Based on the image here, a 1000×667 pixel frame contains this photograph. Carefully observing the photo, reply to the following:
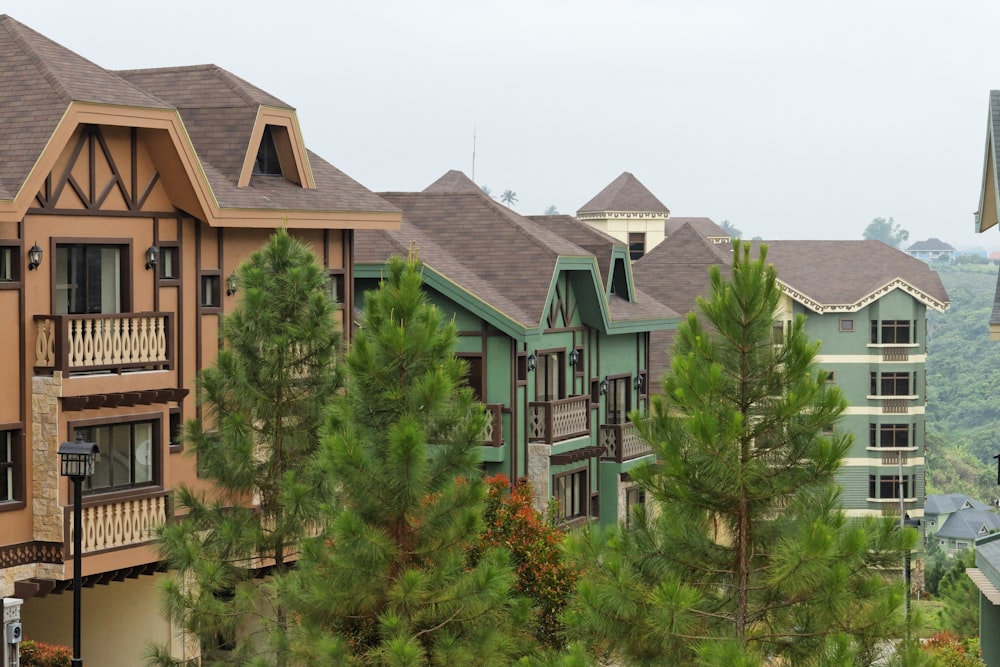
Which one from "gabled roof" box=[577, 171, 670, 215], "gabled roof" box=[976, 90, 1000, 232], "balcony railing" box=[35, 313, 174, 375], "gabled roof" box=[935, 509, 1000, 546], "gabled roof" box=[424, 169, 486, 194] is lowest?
"gabled roof" box=[935, 509, 1000, 546]

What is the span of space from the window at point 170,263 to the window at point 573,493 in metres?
14.1

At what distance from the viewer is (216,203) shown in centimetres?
2827

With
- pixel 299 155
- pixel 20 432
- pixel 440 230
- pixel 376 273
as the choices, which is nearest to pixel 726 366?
pixel 20 432

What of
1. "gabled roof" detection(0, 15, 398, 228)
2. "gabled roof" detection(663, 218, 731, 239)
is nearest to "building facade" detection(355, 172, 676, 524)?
"gabled roof" detection(0, 15, 398, 228)

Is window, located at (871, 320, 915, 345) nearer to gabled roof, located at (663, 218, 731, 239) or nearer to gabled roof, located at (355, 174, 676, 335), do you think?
gabled roof, located at (663, 218, 731, 239)

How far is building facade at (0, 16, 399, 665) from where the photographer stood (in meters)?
25.4

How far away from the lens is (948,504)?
366 ft

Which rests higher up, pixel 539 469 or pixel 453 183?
pixel 453 183

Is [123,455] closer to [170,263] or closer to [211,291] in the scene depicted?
[170,263]

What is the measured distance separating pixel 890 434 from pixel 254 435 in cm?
5240

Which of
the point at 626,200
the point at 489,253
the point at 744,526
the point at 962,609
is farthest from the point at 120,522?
the point at 626,200

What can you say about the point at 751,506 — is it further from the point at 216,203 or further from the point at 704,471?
the point at 216,203

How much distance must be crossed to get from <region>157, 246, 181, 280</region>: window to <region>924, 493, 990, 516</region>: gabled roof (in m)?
87.9

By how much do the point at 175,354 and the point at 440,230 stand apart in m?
13.4
